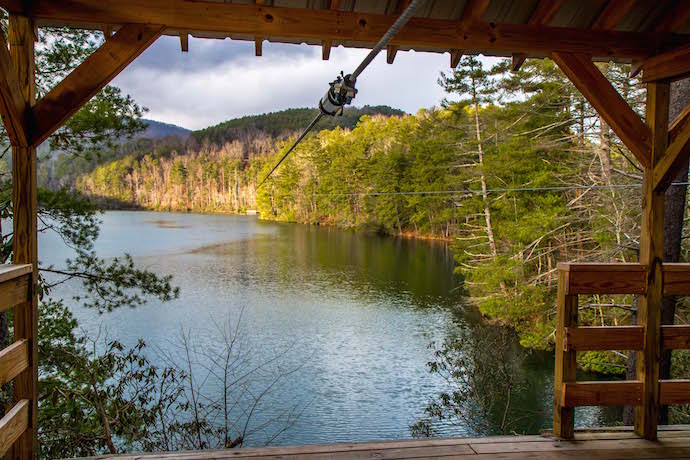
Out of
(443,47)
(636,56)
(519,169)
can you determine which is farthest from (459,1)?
(519,169)

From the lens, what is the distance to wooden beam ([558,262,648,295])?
1.99m

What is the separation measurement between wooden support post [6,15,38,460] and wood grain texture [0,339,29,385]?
0.10ft

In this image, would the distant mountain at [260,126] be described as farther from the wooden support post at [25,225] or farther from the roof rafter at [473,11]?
the wooden support post at [25,225]

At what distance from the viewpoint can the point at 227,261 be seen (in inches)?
776

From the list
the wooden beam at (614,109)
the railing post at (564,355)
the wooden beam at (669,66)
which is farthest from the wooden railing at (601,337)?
the wooden beam at (669,66)

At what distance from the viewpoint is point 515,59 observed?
7.64 feet

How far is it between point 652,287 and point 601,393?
0.49 m

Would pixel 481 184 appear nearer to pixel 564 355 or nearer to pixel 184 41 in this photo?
pixel 564 355

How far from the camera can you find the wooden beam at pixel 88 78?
1806mm

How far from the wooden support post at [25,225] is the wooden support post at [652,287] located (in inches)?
92.9

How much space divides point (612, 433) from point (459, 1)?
196cm

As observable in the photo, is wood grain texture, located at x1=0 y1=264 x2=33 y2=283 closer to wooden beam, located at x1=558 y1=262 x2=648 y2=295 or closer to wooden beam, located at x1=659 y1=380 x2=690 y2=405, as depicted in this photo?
wooden beam, located at x1=558 y1=262 x2=648 y2=295

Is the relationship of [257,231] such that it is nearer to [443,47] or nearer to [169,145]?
[443,47]

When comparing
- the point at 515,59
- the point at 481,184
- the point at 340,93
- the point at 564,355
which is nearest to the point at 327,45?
the point at 340,93
